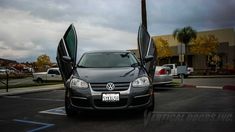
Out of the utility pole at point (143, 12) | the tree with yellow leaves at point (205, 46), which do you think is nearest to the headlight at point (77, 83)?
the utility pole at point (143, 12)

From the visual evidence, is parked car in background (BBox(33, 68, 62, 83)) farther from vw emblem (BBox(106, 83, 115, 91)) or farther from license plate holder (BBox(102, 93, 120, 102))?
license plate holder (BBox(102, 93, 120, 102))

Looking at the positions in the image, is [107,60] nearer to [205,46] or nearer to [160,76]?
[160,76]

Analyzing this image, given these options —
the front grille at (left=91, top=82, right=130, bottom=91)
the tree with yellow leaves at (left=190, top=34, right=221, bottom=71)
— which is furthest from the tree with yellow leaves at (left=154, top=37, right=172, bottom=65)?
the front grille at (left=91, top=82, right=130, bottom=91)

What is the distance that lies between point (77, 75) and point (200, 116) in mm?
2706

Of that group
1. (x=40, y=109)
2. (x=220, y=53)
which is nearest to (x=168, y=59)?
(x=220, y=53)

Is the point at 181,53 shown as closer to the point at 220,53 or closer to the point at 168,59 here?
the point at 220,53

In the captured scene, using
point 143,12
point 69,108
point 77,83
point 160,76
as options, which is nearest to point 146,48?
point 77,83

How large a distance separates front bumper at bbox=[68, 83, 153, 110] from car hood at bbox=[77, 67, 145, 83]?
23 cm

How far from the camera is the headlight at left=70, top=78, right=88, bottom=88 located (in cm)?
662

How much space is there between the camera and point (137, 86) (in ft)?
21.7

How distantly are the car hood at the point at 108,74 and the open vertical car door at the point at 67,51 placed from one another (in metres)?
0.73

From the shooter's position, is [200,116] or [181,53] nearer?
[200,116]

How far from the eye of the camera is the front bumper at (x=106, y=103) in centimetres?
641

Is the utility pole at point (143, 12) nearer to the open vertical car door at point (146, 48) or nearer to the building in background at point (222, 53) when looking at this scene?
the open vertical car door at point (146, 48)
